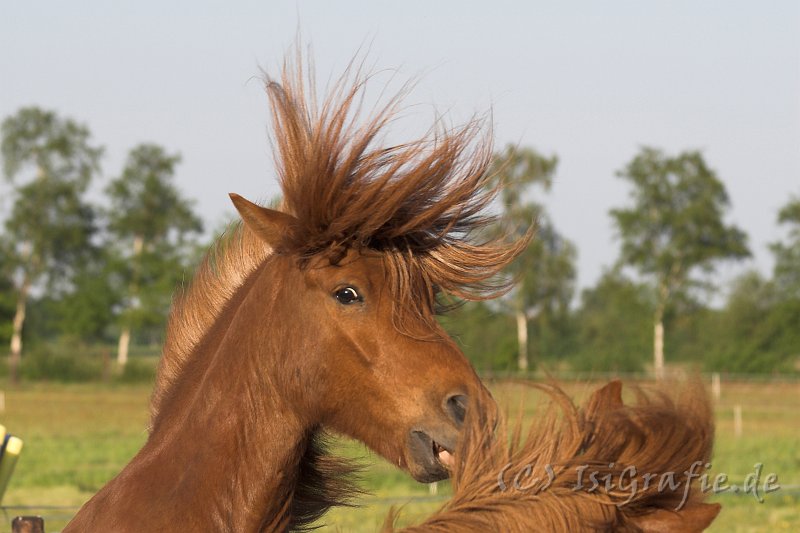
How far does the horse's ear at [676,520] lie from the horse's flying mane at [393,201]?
828mm

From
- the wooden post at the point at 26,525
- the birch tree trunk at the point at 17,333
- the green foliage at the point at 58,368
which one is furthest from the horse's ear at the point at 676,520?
the birch tree trunk at the point at 17,333

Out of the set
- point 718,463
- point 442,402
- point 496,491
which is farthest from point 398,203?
point 718,463

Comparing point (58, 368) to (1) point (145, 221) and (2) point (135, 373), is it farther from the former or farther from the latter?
(1) point (145, 221)

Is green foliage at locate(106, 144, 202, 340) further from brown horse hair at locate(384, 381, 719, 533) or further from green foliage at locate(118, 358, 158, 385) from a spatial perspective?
brown horse hair at locate(384, 381, 719, 533)

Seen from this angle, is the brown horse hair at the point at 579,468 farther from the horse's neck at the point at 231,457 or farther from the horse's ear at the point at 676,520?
the horse's neck at the point at 231,457

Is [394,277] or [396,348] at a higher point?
[394,277]

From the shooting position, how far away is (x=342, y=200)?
2.93 metres

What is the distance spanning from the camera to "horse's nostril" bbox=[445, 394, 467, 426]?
2660 mm

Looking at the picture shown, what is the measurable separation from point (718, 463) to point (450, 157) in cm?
1545

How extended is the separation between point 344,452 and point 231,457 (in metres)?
0.49

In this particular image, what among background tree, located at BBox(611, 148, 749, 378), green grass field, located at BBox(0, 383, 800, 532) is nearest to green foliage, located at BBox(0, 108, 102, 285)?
green grass field, located at BBox(0, 383, 800, 532)

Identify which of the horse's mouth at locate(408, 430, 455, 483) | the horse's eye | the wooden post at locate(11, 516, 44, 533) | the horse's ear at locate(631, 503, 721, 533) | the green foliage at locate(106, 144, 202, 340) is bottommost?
the wooden post at locate(11, 516, 44, 533)

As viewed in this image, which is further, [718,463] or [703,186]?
[703,186]

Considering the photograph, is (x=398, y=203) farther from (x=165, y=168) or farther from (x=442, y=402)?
(x=165, y=168)
